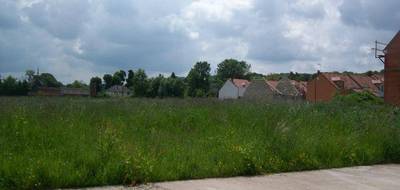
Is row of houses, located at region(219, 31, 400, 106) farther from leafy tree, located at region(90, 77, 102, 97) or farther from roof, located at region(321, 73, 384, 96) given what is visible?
leafy tree, located at region(90, 77, 102, 97)

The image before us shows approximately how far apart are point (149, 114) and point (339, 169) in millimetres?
4875

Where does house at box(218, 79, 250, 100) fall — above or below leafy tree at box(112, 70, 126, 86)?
below

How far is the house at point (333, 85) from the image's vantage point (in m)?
79.1

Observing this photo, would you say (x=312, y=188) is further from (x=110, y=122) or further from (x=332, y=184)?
(x=110, y=122)

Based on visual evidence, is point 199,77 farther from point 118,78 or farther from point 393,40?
point 393,40

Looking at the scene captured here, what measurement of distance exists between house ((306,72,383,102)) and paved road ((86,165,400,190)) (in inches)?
2706

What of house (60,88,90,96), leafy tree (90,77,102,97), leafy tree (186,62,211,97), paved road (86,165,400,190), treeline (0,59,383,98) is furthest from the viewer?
leafy tree (186,62,211,97)

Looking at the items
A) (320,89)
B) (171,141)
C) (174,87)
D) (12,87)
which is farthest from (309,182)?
(174,87)

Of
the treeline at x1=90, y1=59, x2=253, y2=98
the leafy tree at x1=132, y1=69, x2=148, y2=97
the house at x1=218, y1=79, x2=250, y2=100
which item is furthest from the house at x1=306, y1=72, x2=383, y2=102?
the house at x1=218, y1=79, x2=250, y2=100

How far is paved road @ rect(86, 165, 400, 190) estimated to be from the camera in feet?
25.8

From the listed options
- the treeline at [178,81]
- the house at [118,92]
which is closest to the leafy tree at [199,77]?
the treeline at [178,81]

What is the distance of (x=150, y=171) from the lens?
7871 millimetres

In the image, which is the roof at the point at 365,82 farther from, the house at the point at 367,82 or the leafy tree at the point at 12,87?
the leafy tree at the point at 12,87

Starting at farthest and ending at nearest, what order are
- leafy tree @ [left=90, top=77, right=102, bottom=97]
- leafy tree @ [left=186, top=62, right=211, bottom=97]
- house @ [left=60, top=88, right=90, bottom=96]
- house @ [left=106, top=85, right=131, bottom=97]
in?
leafy tree @ [left=186, top=62, right=211, bottom=97] → leafy tree @ [left=90, top=77, right=102, bottom=97] → house @ [left=60, top=88, right=90, bottom=96] → house @ [left=106, top=85, right=131, bottom=97]
